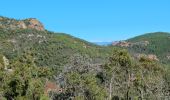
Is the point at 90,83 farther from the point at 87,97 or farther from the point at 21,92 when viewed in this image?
the point at 21,92

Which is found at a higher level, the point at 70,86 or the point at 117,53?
the point at 117,53

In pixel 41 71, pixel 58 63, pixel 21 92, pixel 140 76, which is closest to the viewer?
pixel 21 92

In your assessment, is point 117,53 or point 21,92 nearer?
point 21,92

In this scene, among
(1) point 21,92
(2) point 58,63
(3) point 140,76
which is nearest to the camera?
(1) point 21,92

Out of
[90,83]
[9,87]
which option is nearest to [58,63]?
[90,83]

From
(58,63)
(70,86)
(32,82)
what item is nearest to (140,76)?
(70,86)

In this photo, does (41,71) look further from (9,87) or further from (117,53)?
(9,87)

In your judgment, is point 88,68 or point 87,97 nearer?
point 87,97

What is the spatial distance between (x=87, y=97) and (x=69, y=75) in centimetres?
658

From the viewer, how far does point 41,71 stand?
107625 mm

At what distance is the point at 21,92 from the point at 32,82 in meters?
2.29

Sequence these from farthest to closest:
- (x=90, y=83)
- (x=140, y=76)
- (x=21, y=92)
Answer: (x=140, y=76)
(x=90, y=83)
(x=21, y=92)

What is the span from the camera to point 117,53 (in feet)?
326

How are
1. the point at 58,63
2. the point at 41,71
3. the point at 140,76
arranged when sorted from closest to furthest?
the point at 140,76 < the point at 41,71 < the point at 58,63
